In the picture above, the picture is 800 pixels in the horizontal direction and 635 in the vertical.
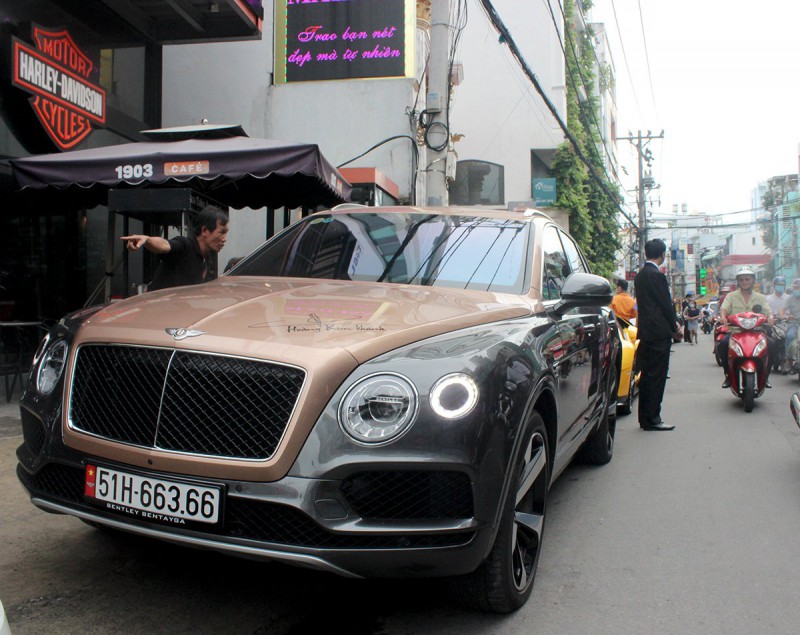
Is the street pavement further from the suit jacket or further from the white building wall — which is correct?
the white building wall

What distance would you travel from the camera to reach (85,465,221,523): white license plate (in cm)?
231

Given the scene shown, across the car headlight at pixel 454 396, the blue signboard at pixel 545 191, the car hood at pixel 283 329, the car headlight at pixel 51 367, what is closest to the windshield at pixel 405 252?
the car hood at pixel 283 329

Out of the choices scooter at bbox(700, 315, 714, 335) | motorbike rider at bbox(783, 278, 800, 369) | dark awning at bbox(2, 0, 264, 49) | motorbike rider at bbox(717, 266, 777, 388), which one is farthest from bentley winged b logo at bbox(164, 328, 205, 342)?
scooter at bbox(700, 315, 714, 335)

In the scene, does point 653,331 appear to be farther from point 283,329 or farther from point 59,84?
point 59,84

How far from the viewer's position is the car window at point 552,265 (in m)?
3.93

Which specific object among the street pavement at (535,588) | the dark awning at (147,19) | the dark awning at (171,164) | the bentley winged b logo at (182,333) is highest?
the dark awning at (147,19)

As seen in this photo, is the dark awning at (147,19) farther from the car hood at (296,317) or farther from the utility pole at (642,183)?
the utility pole at (642,183)

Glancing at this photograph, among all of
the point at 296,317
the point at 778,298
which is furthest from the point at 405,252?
the point at 778,298

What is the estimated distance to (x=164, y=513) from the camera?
238cm

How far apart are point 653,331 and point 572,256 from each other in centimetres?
220

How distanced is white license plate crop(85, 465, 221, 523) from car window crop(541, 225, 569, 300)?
6.76ft

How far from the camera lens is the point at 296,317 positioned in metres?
2.73

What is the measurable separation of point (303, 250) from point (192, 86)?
375 inches

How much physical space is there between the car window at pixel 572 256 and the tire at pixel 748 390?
371cm
